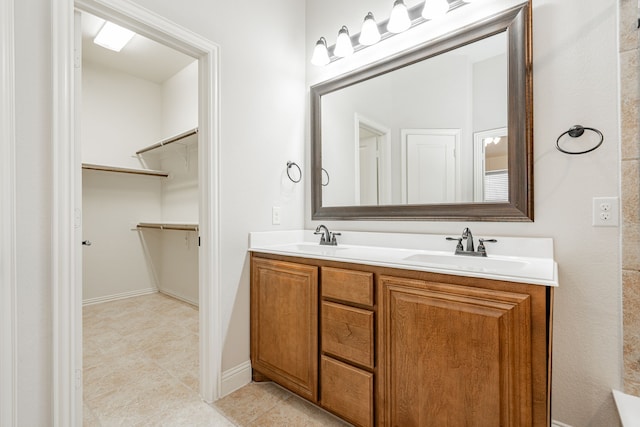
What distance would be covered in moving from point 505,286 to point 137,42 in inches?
148

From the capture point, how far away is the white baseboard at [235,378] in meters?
1.76

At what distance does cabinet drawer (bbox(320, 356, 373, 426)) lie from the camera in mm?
1307

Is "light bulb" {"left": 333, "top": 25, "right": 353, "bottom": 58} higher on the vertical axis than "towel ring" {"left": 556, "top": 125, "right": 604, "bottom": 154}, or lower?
higher

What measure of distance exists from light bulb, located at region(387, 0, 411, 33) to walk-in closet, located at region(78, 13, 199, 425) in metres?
2.04

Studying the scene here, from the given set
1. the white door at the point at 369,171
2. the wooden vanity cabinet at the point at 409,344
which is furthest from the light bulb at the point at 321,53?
the wooden vanity cabinet at the point at 409,344

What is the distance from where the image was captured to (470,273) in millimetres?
1050

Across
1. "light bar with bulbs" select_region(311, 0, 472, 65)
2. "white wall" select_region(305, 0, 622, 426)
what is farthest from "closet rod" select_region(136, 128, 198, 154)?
"white wall" select_region(305, 0, 622, 426)

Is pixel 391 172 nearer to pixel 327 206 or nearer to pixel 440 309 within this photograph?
pixel 327 206

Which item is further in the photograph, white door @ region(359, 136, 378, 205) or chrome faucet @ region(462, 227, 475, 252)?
white door @ region(359, 136, 378, 205)

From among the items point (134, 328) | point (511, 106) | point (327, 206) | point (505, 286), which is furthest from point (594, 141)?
point (134, 328)

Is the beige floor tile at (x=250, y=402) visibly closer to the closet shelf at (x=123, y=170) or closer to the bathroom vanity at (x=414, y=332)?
the bathroom vanity at (x=414, y=332)

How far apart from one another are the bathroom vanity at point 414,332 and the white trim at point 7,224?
108 cm

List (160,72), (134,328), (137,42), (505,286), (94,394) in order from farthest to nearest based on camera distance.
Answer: (160,72) → (137,42) → (134,328) → (94,394) → (505,286)

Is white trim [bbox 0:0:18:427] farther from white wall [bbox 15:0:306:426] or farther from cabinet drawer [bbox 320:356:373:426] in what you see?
cabinet drawer [bbox 320:356:373:426]
